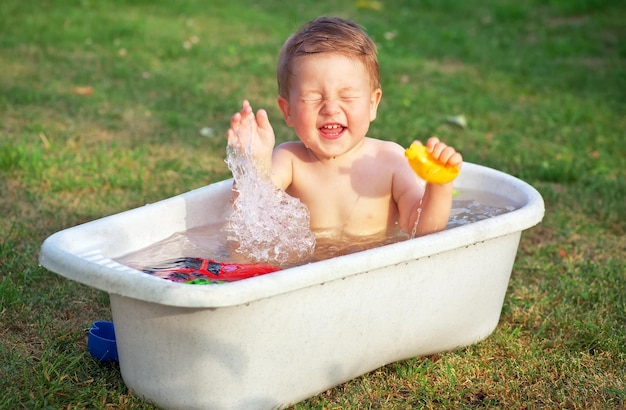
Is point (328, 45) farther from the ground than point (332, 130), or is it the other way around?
point (328, 45)

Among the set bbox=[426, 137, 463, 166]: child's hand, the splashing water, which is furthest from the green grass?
bbox=[426, 137, 463, 166]: child's hand

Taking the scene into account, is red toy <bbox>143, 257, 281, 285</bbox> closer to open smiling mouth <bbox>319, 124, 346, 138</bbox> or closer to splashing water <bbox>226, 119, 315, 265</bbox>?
splashing water <bbox>226, 119, 315, 265</bbox>

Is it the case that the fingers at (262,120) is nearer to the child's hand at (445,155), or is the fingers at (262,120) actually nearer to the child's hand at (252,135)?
the child's hand at (252,135)

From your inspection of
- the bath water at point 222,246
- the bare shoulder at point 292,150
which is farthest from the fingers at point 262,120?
the bath water at point 222,246

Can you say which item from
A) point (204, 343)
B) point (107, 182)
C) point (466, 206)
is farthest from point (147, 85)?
point (204, 343)

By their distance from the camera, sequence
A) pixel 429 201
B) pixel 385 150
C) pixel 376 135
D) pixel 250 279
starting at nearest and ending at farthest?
pixel 250 279 < pixel 429 201 < pixel 385 150 < pixel 376 135

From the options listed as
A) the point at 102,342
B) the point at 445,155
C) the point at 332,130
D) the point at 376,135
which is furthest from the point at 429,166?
the point at 376,135

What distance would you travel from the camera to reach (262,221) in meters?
2.76

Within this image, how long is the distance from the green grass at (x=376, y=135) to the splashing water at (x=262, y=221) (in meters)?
0.51

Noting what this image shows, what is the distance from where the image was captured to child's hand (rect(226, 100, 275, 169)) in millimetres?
2623

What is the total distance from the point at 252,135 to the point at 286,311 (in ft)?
2.37

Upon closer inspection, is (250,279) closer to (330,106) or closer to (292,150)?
(330,106)

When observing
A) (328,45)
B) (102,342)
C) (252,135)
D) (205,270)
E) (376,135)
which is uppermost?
(328,45)

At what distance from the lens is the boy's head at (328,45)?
2666 mm
